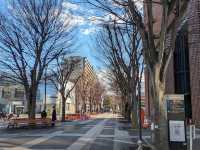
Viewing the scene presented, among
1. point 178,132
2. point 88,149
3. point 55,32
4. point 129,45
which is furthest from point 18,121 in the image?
point 178,132

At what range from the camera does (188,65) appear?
132 ft

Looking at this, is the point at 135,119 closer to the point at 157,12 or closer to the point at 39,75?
the point at 39,75

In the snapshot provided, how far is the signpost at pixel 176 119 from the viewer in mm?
15648

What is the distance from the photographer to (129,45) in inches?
1337

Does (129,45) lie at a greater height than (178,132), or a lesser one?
greater

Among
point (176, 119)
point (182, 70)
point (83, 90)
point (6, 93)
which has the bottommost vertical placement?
point (176, 119)

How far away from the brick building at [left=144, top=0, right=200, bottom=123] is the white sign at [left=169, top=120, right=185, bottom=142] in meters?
15.8

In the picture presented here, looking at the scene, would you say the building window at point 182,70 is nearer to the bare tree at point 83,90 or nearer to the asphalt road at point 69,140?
the asphalt road at point 69,140

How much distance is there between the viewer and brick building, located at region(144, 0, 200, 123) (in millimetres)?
33281

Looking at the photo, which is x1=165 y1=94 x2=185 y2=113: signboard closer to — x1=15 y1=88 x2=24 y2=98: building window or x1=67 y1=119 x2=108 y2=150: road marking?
x1=67 y1=119 x2=108 y2=150: road marking

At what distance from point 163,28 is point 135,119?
20917mm

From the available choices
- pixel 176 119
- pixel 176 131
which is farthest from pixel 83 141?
pixel 176 119

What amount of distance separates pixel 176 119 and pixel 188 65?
993 inches

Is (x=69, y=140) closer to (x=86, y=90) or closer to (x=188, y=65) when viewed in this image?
(x=188, y=65)
